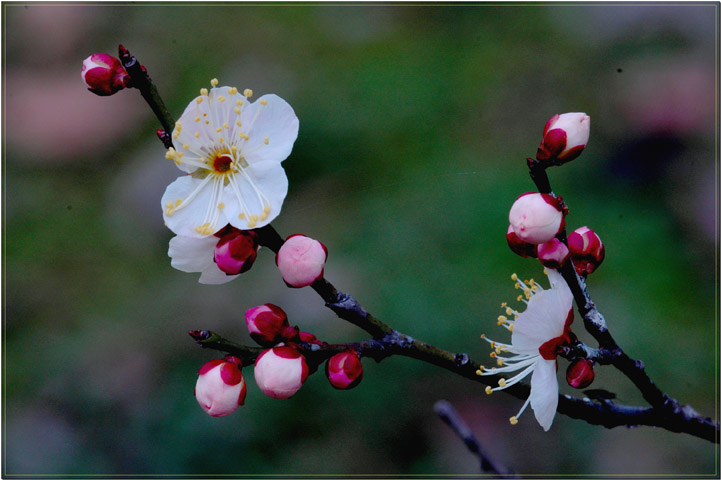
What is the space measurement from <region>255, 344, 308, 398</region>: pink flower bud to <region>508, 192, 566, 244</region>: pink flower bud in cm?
38

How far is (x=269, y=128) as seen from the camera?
3.40 ft

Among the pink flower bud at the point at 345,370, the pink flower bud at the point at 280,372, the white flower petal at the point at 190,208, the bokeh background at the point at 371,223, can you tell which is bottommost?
the bokeh background at the point at 371,223

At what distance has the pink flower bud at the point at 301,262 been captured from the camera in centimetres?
94

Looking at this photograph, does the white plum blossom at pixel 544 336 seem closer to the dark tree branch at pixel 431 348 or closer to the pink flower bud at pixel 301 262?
the dark tree branch at pixel 431 348

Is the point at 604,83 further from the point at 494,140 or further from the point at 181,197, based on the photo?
the point at 181,197

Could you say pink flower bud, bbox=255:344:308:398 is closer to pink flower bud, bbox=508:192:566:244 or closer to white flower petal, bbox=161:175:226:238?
white flower petal, bbox=161:175:226:238

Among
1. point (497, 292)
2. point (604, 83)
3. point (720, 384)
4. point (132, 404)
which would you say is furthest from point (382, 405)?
point (604, 83)

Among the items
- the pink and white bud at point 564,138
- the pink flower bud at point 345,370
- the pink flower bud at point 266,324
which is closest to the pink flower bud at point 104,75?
the pink flower bud at point 266,324

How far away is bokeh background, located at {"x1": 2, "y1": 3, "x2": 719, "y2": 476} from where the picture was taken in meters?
2.51

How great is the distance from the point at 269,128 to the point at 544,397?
1.99 feet

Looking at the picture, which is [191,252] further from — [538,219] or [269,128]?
[538,219]

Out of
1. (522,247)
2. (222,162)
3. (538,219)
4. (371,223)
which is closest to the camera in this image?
(538,219)

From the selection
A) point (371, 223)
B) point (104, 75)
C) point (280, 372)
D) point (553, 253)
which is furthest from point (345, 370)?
point (371, 223)

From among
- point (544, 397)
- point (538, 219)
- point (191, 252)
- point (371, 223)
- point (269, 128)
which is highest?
point (538, 219)
